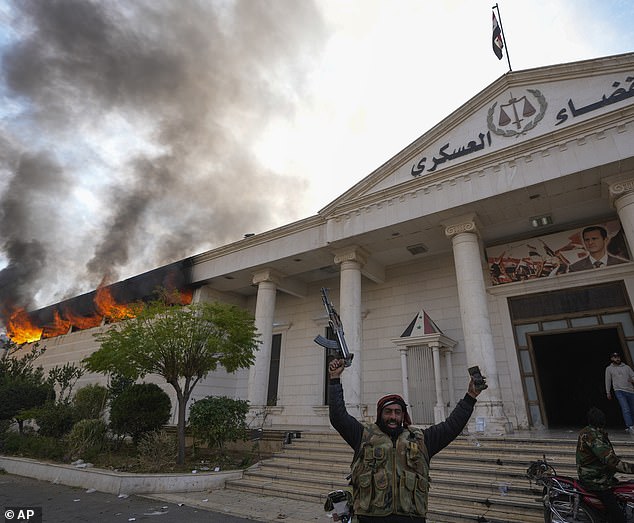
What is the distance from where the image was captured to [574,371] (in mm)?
15930

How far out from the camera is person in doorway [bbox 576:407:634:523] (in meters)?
4.30

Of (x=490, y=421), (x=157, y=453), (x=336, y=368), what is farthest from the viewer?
(x=157, y=453)

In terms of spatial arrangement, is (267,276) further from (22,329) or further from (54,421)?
(22,329)

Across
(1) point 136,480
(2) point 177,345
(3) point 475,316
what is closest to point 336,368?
(1) point 136,480

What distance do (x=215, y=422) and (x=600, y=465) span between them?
890 centimetres

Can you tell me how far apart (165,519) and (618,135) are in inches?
537

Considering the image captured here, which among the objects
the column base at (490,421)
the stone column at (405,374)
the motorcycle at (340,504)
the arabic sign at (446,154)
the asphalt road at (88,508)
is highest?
the arabic sign at (446,154)

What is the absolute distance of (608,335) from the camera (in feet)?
45.1

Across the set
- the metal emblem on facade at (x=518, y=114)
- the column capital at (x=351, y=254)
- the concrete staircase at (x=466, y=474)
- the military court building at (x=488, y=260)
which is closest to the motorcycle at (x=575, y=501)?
the concrete staircase at (x=466, y=474)

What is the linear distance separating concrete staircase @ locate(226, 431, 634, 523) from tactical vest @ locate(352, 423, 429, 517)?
4422 millimetres

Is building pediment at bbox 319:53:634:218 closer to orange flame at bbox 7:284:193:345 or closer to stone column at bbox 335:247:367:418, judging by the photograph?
stone column at bbox 335:247:367:418

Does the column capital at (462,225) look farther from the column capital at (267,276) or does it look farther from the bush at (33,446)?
the bush at (33,446)

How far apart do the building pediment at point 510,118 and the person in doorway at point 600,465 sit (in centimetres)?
871

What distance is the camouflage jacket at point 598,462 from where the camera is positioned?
4.34 meters
